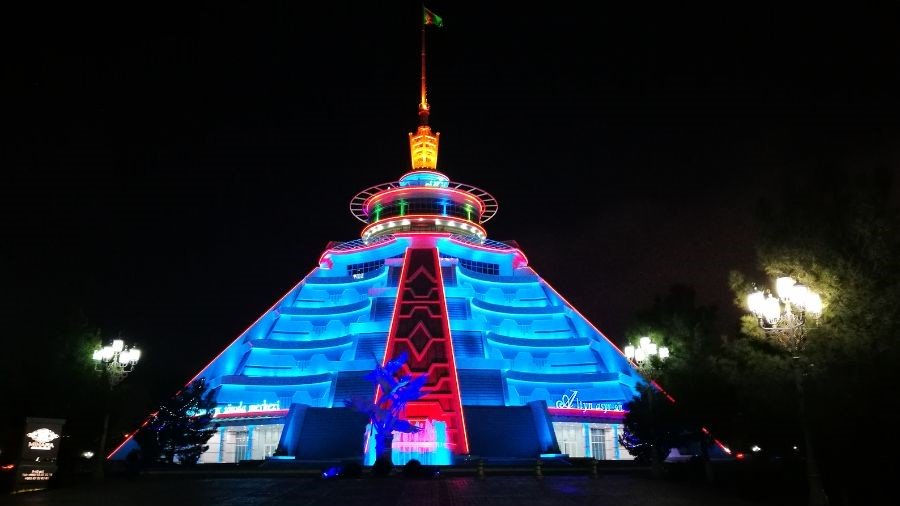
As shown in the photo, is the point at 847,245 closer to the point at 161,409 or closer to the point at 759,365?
the point at 759,365

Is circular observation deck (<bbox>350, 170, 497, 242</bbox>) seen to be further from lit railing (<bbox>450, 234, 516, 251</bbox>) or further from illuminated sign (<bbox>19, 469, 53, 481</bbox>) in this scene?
illuminated sign (<bbox>19, 469, 53, 481</bbox>)

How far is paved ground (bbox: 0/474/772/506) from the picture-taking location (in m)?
16.3

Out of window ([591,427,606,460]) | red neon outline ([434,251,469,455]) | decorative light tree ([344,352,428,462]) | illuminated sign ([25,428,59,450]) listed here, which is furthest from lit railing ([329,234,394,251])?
illuminated sign ([25,428,59,450])

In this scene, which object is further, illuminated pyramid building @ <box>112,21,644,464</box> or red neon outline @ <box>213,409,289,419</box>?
red neon outline @ <box>213,409,289,419</box>

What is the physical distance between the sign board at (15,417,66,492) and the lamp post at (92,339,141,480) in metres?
3.60

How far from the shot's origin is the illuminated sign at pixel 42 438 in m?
19.9

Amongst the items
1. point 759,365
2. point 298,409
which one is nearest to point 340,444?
point 298,409

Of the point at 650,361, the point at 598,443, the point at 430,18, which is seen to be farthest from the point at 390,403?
the point at 430,18

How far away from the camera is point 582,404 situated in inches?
1674

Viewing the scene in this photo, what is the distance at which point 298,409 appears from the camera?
38.2 m

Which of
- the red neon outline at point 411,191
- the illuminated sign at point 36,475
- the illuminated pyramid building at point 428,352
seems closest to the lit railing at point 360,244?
the illuminated pyramid building at point 428,352

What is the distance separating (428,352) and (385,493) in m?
Result: 23.9

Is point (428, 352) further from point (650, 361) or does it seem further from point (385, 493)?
point (385, 493)

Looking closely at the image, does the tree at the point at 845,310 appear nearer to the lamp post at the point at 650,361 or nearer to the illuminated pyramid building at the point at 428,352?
the lamp post at the point at 650,361
